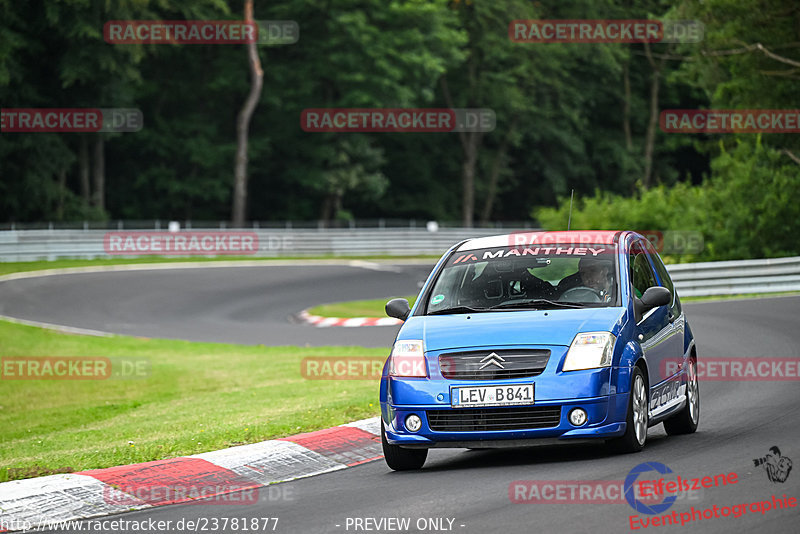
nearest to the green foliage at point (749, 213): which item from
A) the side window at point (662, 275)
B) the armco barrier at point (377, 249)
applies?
the armco barrier at point (377, 249)

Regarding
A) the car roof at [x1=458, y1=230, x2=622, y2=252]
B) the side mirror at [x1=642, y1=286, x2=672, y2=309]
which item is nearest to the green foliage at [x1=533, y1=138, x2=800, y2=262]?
the car roof at [x1=458, y1=230, x2=622, y2=252]

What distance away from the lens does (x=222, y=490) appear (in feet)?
28.3

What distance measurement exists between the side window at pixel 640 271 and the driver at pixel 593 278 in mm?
239

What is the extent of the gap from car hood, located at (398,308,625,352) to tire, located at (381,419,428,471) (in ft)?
2.66

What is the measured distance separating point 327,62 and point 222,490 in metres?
54.0

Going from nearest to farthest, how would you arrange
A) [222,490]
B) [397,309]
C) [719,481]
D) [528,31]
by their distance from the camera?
[719,481] → [222,490] → [397,309] → [528,31]

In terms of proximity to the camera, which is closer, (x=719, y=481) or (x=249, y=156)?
(x=719, y=481)

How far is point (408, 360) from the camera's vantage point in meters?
9.02

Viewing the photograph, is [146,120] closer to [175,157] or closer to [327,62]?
[175,157]

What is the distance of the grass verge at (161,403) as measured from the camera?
1057cm

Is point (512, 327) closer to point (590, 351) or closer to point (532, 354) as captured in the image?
point (532, 354)

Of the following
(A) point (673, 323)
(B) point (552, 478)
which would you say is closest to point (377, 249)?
(A) point (673, 323)

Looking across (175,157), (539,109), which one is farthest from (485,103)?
(175,157)

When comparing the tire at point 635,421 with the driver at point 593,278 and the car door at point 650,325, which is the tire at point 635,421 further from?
the driver at point 593,278
